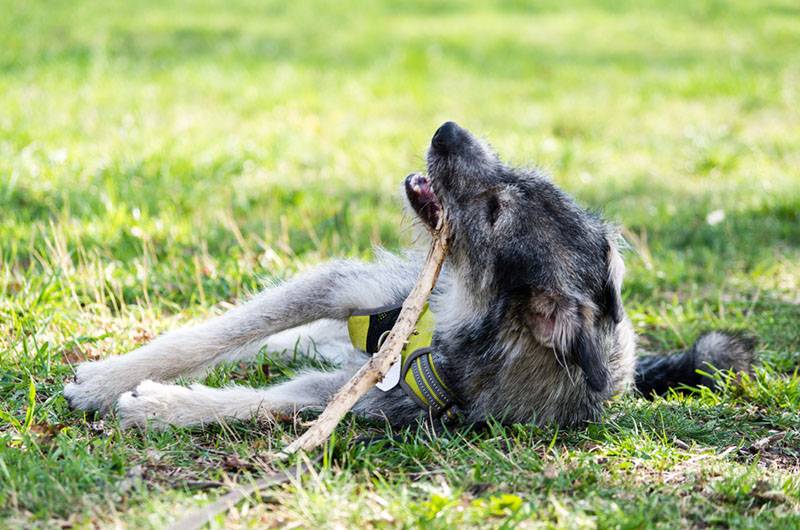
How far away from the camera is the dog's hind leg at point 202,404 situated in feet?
12.3

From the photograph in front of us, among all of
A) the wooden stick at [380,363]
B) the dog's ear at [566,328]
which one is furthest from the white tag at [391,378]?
the dog's ear at [566,328]

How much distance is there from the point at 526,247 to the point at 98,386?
1.93 m

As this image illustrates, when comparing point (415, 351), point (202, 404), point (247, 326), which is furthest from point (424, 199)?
point (202, 404)

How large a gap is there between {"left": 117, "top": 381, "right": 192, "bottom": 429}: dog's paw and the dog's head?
53.1 inches

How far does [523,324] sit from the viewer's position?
3.92m

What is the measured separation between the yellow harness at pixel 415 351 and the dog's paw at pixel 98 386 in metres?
1.05

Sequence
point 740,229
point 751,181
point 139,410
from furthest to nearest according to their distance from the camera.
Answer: point 751,181
point 740,229
point 139,410

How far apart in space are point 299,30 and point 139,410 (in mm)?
12059

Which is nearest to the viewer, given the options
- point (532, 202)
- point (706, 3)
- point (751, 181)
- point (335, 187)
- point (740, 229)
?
point (532, 202)

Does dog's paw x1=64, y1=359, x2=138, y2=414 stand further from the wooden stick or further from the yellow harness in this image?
the yellow harness

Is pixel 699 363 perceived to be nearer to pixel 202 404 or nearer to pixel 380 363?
pixel 380 363

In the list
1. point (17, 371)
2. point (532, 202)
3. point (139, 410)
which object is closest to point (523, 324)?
point (532, 202)

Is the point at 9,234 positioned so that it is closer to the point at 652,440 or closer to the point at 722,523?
the point at 652,440

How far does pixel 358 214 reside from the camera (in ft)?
22.9
